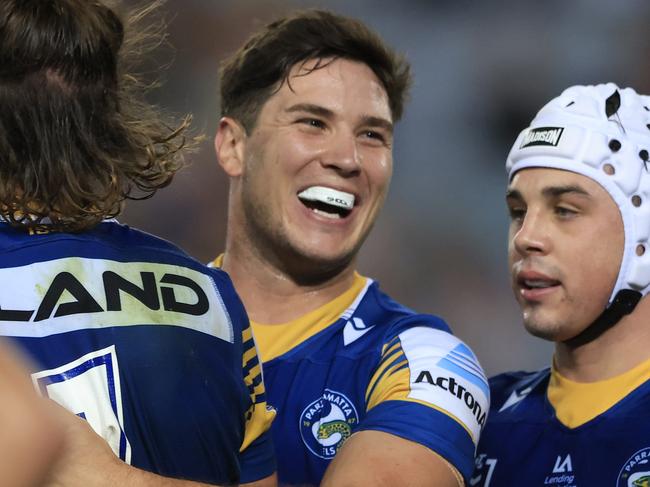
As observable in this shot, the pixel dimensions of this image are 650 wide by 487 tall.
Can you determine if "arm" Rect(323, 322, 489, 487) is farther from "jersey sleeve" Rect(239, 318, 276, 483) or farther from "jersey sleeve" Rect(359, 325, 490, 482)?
"jersey sleeve" Rect(239, 318, 276, 483)

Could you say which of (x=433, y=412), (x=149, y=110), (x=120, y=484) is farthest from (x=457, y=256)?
(x=120, y=484)

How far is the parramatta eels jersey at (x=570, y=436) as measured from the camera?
9.04 feet

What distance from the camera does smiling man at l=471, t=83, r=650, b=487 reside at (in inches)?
116

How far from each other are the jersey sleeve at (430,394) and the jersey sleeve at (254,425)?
1.34 feet

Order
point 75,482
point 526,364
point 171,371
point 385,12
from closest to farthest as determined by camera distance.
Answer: point 75,482
point 171,371
point 526,364
point 385,12

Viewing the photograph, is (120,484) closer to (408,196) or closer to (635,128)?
(635,128)

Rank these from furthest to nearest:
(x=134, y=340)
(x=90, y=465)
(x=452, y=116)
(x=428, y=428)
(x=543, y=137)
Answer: (x=452, y=116) < (x=543, y=137) < (x=428, y=428) < (x=134, y=340) < (x=90, y=465)

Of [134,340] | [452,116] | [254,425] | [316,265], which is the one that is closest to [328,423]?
[316,265]

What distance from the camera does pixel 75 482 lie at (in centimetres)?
161

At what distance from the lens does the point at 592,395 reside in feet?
9.88

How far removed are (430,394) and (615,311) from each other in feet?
2.39

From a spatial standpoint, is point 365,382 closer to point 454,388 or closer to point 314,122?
point 454,388

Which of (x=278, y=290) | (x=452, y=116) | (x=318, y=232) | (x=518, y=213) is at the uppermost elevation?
(x=452, y=116)

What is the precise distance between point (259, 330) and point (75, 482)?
1800 mm
